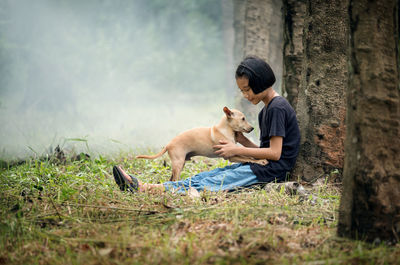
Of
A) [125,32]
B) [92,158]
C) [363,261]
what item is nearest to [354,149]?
[363,261]

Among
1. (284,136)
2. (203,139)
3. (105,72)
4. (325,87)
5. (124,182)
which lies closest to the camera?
(284,136)

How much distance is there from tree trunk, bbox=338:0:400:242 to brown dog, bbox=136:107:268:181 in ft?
6.91

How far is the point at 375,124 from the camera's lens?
2.06 meters

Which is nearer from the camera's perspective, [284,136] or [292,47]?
[284,136]

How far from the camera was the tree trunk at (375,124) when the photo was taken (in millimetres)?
2047

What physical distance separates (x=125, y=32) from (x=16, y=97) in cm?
578

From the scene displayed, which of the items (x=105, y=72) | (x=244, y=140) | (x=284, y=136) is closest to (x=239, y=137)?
(x=244, y=140)

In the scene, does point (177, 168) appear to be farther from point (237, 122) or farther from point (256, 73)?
point (256, 73)

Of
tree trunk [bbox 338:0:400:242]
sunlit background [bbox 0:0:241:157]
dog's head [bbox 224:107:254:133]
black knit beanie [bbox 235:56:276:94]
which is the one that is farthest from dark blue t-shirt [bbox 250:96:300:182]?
sunlit background [bbox 0:0:241:157]

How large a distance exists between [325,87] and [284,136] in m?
0.67

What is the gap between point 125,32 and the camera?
1416 cm

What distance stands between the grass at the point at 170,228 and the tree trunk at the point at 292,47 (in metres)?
1.29

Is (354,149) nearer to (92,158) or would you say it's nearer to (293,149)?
(293,149)

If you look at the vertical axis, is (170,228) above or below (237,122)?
below
